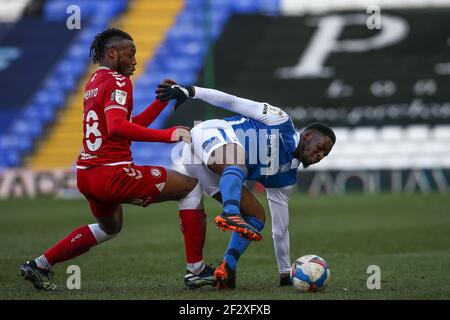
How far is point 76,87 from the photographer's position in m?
24.6

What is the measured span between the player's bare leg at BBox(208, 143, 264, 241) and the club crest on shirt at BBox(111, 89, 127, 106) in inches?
33.6

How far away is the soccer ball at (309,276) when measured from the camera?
22.4 feet

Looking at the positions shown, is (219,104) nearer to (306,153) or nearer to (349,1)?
(306,153)

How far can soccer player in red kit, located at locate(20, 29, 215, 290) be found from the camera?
6645 mm

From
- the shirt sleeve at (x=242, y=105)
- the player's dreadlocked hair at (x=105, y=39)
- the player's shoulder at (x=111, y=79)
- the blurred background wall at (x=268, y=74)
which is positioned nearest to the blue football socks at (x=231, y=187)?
the shirt sleeve at (x=242, y=105)

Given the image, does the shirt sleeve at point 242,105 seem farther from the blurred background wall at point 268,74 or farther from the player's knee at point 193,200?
the blurred background wall at point 268,74

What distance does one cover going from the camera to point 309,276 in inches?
269

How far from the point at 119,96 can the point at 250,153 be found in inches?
47.3

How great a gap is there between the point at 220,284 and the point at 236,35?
728 inches

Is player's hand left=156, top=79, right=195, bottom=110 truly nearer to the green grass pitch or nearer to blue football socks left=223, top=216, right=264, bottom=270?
blue football socks left=223, top=216, right=264, bottom=270

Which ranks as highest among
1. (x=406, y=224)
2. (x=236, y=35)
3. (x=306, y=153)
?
(x=236, y=35)

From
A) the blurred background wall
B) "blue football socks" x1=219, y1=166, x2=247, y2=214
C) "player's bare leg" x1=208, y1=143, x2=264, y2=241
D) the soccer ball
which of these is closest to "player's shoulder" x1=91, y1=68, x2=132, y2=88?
"player's bare leg" x1=208, y1=143, x2=264, y2=241
